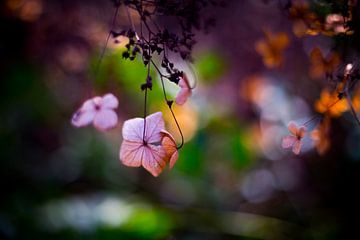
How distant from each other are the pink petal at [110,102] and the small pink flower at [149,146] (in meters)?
0.13

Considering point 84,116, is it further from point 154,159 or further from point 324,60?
point 324,60

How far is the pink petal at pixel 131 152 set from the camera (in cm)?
83

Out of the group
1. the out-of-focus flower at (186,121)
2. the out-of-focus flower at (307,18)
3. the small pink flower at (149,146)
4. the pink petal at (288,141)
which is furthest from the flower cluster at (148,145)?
the out-of-focus flower at (186,121)

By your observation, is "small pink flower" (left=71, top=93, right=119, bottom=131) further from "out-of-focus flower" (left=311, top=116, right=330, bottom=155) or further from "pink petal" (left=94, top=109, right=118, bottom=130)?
"out-of-focus flower" (left=311, top=116, right=330, bottom=155)

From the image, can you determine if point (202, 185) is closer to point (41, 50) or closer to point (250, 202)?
point (250, 202)

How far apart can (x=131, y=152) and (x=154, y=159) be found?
2.0 inches

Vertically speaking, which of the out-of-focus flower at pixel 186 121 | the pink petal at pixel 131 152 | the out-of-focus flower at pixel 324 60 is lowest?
the pink petal at pixel 131 152

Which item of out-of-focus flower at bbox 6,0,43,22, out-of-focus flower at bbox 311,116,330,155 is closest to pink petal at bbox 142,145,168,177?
out-of-focus flower at bbox 311,116,330,155

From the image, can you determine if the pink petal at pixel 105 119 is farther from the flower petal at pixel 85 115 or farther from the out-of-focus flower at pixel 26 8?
the out-of-focus flower at pixel 26 8

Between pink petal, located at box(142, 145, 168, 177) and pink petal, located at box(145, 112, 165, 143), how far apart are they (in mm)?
14

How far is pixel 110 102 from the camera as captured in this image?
A: 3.16 feet

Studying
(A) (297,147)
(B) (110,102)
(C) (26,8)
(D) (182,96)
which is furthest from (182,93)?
(C) (26,8)

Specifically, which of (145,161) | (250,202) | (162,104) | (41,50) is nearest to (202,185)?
(250,202)

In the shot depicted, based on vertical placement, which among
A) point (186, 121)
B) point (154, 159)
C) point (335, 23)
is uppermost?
point (186, 121)
